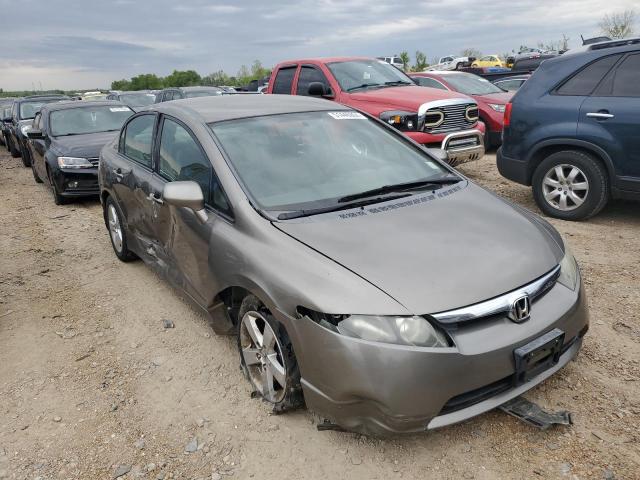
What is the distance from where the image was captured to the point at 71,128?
8.59 meters

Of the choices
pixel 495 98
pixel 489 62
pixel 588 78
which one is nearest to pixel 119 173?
pixel 588 78

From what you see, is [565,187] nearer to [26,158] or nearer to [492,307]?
[492,307]

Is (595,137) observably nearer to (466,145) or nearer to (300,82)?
(466,145)

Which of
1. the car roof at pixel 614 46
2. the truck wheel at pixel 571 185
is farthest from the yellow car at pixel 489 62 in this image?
the truck wheel at pixel 571 185

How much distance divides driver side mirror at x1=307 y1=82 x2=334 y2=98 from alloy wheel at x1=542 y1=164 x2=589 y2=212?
360 centimetres

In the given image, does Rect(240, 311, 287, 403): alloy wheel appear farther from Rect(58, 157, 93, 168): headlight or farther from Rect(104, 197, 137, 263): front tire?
Rect(58, 157, 93, 168): headlight

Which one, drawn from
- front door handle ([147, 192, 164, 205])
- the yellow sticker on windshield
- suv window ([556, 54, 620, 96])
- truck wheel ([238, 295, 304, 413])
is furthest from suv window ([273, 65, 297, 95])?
truck wheel ([238, 295, 304, 413])

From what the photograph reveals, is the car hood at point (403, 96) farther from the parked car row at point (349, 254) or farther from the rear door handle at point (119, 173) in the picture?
the rear door handle at point (119, 173)

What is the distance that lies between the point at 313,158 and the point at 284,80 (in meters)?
5.91

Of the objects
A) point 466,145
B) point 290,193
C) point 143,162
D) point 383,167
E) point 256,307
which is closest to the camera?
point 256,307

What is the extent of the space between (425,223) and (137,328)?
241 centimetres

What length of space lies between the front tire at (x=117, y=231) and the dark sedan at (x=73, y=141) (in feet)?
9.25

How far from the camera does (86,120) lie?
877cm

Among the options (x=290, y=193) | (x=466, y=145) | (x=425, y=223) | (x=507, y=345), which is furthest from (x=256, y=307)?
(x=466, y=145)
